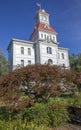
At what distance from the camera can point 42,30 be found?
35375 millimetres

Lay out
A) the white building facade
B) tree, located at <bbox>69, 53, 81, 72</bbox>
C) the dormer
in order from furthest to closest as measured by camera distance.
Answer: tree, located at <bbox>69, 53, 81, 72</bbox>, the dormer, the white building facade

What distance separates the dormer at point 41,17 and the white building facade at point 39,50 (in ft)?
11.4

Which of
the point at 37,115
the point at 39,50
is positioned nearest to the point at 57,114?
the point at 37,115

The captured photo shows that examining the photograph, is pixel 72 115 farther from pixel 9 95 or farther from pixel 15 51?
pixel 15 51

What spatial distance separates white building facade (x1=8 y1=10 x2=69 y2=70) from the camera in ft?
102

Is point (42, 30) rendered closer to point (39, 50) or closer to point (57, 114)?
point (39, 50)

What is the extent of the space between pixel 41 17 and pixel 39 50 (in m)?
13.3

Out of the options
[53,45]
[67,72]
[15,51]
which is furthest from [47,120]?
[53,45]

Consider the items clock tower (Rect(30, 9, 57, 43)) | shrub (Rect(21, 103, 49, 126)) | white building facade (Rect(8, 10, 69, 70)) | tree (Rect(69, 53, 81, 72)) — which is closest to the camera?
shrub (Rect(21, 103, 49, 126))

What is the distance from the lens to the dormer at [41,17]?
4044cm

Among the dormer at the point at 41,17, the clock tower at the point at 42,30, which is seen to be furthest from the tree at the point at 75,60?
the dormer at the point at 41,17

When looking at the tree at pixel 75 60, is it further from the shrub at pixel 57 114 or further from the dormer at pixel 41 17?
the shrub at pixel 57 114

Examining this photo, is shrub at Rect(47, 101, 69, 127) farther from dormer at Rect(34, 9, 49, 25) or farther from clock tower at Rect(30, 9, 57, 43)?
dormer at Rect(34, 9, 49, 25)

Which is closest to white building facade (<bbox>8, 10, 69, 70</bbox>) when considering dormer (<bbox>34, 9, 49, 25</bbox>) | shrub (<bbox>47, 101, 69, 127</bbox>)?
dormer (<bbox>34, 9, 49, 25</bbox>)
